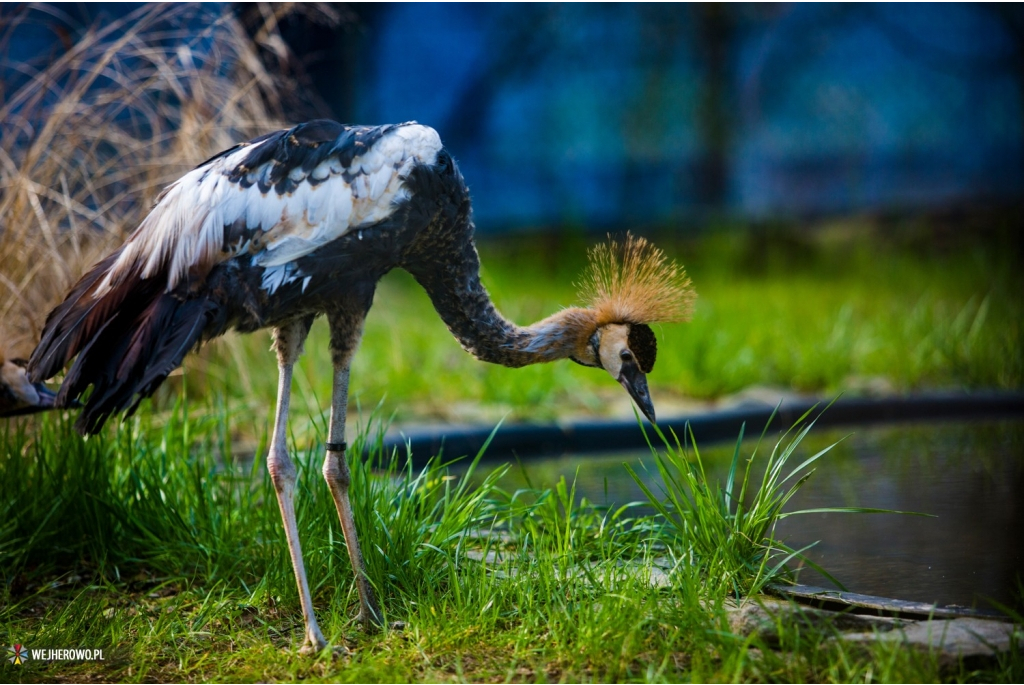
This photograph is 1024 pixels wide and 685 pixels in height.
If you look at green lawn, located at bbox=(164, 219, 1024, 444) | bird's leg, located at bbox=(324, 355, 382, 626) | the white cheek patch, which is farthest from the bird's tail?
the white cheek patch

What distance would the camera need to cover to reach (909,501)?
4680mm

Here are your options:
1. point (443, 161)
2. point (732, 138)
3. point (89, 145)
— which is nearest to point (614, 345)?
point (443, 161)

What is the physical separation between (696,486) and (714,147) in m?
10.4

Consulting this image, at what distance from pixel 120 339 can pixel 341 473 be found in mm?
872

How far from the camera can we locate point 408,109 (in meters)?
11.4

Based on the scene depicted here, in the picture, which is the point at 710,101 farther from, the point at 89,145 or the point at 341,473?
the point at 341,473

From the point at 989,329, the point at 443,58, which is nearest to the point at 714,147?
the point at 443,58

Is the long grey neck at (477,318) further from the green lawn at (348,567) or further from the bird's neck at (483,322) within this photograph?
the green lawn at (348,567)

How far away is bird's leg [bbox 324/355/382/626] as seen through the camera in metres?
3.55

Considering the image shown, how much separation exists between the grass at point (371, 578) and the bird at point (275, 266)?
0.70ft

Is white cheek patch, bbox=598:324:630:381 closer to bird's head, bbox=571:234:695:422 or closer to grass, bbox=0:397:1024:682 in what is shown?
bird's head, bbox=571:234:695:422

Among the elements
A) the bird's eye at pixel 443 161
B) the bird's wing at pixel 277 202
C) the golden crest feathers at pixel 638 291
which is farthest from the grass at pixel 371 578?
the bird's eye at pixel 443 161

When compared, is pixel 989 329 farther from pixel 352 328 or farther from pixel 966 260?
pixel 352 328

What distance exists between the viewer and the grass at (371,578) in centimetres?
303
